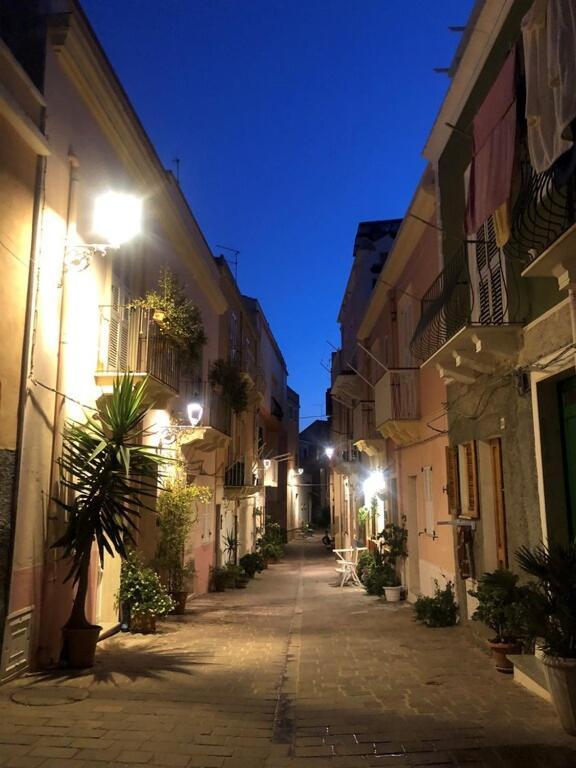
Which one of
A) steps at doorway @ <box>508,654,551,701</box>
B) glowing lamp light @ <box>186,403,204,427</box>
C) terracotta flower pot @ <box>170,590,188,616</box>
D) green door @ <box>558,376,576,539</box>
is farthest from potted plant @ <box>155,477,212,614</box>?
green door @ <box>558,376,576,539</box>

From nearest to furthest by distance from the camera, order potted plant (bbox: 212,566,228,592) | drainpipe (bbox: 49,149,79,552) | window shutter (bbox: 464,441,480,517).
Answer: drainpipe (bbox: 49,149,79,552)
window shutter (bbox: 464,441,480,517)
potted plant (bbox: 212,566,228,592)

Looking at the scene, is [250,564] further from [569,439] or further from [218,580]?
[569,439]

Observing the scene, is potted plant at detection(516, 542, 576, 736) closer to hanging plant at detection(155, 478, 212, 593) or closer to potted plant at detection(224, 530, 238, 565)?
hanging plant at detection(155, 478, 212, 593)

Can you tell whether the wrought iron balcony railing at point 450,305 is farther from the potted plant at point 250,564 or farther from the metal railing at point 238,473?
the potted plant at point 250,564

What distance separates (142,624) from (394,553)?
6.45 metres

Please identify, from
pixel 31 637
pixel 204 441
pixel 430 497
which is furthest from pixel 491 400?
pixel 204 441

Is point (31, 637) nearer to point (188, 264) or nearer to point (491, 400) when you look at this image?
point (491, 400)

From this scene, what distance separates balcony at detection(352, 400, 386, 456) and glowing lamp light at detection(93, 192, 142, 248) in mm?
10752

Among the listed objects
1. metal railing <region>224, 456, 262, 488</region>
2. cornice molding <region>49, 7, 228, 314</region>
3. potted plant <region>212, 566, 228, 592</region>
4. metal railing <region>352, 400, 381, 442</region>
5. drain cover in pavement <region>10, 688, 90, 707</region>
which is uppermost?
cornice molding <region>49, 7, 228, 314</region>

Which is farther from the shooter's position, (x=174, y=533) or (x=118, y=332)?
(x=174, y=533)

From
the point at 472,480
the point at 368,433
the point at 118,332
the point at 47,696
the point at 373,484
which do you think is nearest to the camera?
the point at 47,696

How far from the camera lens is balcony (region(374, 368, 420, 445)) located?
13.2 m

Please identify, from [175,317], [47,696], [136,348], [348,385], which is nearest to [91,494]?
[47,696]

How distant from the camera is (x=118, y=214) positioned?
317 inches
